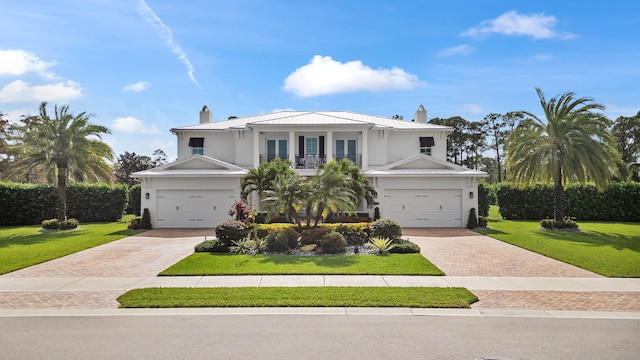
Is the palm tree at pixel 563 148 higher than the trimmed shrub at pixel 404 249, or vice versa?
the palm tree at pixel 563 148

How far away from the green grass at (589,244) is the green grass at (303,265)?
5321 mm

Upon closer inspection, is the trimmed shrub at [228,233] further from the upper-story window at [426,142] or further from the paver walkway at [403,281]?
the upper-story window at [426,142]

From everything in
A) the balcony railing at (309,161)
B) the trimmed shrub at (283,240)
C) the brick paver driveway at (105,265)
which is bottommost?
the brick paver driveway at (105,265)

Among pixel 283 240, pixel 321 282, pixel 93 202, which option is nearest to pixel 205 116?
pixel 93 202

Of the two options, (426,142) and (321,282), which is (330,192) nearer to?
(321,282)

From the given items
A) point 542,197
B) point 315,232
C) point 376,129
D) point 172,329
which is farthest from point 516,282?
point 542,197

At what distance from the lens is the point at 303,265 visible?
1247 cm

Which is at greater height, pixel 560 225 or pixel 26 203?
pixel 26 203

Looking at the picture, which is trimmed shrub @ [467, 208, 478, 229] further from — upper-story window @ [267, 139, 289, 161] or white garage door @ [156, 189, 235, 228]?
white garage door @ [156, 189, 235, 228]

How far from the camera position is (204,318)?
7.68 metres

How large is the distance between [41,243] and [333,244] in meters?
13.6

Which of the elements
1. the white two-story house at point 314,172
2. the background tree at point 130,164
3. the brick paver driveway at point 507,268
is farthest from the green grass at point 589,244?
the background tree at point 130,164

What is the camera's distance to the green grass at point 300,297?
8445mm

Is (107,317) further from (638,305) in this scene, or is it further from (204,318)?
(638,305)
